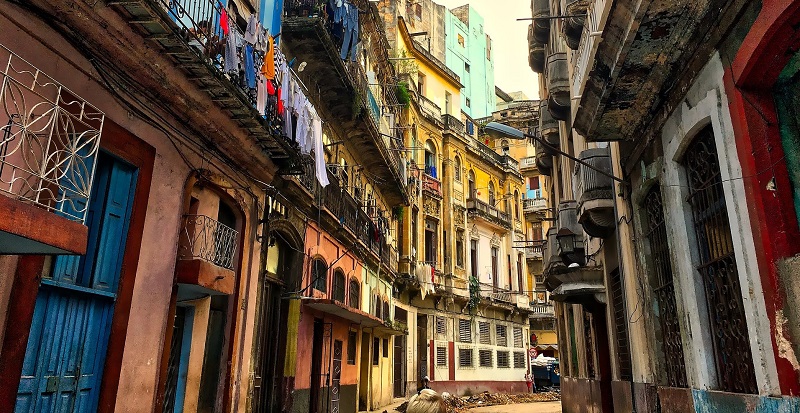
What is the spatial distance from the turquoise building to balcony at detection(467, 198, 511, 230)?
777 cm

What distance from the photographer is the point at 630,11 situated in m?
5.07

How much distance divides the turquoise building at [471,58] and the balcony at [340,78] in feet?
52.2

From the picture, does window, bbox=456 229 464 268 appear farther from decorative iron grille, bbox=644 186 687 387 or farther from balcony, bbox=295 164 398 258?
decorative iron grille, bbox=644 186 687 387

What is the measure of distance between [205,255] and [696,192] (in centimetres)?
637

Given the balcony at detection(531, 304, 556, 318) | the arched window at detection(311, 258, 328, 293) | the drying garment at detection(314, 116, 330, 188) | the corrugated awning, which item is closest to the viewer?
the drying garment at detection(314, 116, 330, 188)

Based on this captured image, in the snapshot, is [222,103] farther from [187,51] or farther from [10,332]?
[10,332]

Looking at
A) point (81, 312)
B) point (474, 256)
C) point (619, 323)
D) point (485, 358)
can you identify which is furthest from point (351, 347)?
point (474, 256)

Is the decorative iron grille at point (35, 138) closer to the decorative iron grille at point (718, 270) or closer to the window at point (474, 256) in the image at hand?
the decorative iron grille at point (718, 270)

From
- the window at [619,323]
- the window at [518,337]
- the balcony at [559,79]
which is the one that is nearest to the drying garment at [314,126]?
the balcony at [559,79]

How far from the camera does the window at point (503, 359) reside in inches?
1155

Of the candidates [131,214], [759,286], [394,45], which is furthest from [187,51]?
[394,45]

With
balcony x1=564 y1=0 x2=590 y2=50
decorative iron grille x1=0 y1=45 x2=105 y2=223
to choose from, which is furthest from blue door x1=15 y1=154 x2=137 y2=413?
balcony x1=564 y1=0 x2=590 y2=50

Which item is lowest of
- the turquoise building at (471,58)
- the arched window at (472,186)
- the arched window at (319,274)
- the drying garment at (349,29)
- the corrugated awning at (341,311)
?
the corrugated awning at (341,311)

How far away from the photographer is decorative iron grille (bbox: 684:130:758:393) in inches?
192
